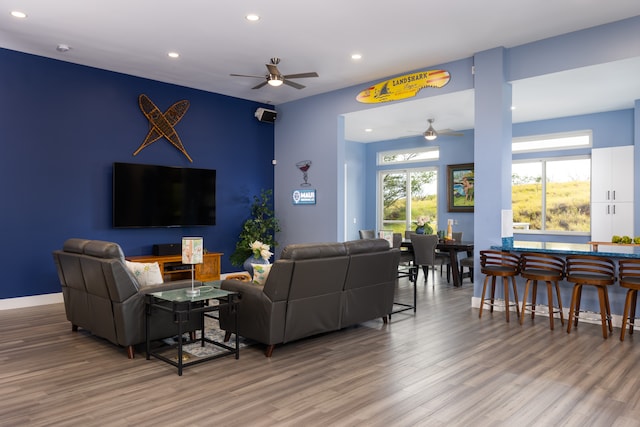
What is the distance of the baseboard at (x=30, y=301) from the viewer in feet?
19.5

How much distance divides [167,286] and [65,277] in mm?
1276

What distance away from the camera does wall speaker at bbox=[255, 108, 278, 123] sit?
8633 millimetres

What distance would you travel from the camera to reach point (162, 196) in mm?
7285

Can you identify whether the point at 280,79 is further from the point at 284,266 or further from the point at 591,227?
the point at 591,227

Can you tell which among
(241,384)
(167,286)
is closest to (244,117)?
(167,286)

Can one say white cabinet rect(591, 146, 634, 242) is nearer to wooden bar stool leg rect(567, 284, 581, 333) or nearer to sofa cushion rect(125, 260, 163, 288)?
wooden bar stool leg rect(567, 284, 581, 333)

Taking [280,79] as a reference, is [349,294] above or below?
below

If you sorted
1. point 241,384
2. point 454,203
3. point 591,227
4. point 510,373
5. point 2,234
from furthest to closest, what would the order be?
point 454,203 → point 591,227 → point 2,234 → point 510,373 → point 241,384

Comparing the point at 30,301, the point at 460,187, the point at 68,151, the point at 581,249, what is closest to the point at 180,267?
the point at 30,301

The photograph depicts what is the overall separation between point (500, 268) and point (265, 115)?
5.20 metres

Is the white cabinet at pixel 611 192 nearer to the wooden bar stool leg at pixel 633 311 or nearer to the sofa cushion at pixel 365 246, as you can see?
the wooden bar stool leg at pixel 633 311

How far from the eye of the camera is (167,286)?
419 centimetres

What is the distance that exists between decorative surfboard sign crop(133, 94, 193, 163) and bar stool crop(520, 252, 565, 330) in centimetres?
549

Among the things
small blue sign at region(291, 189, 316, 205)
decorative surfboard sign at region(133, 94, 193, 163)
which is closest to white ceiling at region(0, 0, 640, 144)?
decorative surfboard sign at region(133, 94, 193, 163)
